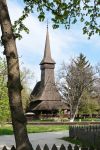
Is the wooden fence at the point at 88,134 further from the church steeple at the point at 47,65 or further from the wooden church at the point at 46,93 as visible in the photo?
the church steeple at the point at 47,65

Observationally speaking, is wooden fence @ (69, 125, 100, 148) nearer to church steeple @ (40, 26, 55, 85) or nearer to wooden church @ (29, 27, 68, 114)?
wooden church @ (29, 27, 68, 114)

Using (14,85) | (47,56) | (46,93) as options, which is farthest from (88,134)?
(47,56)

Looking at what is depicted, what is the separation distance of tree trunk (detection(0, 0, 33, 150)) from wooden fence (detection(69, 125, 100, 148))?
11.3m

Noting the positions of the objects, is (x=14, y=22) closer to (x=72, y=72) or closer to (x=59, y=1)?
(x=59, y=1)

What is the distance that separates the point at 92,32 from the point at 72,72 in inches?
2673

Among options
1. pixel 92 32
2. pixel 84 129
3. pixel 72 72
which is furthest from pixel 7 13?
pixel 72 72

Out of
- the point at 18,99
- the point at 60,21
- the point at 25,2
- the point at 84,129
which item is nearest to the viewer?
the point at 18,99

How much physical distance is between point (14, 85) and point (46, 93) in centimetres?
9080

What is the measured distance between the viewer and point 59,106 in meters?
93.2

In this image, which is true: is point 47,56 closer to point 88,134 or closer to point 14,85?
point 88,134

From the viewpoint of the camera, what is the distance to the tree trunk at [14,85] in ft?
26.7

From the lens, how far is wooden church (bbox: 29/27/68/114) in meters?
94.1

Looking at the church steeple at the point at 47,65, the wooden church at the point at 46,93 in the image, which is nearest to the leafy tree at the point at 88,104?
the wooden church at the point at 46,93

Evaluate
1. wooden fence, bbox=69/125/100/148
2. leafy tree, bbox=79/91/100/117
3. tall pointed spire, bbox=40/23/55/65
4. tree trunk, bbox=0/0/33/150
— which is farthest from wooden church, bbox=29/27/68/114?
tree trunk, bbox=0/0/33/150
